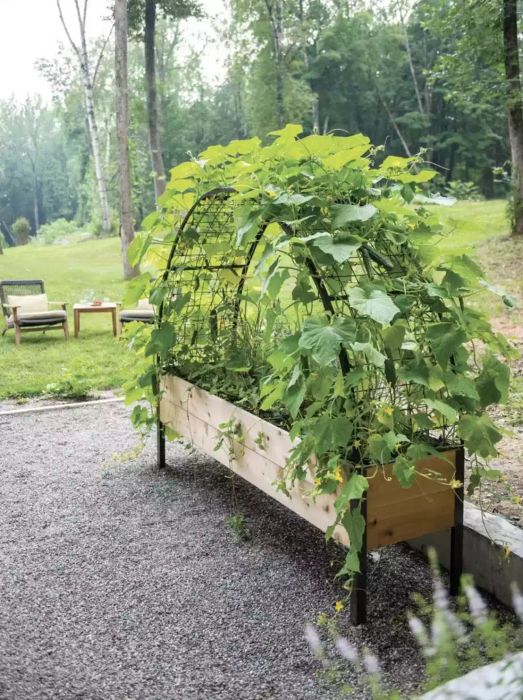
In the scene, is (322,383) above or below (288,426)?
above

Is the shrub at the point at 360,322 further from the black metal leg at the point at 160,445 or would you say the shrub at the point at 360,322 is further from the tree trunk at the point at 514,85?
the tree trunk at the point at 514,85

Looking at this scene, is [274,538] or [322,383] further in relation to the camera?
[274,538]

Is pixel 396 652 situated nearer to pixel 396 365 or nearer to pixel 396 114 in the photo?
pixel 396 365

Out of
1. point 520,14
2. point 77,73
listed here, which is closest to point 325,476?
point 520,14

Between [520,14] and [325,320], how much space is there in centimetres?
954

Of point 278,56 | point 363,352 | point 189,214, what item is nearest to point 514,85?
point 189,214

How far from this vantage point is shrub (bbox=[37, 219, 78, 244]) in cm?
2106

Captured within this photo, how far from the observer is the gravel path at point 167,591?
1.90 m

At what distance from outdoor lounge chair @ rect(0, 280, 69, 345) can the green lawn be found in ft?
0.58

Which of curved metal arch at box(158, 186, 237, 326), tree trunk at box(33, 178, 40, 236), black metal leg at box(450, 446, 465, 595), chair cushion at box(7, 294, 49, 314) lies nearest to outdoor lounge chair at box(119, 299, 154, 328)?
chair cushion at box(7, 294, 49, 314)

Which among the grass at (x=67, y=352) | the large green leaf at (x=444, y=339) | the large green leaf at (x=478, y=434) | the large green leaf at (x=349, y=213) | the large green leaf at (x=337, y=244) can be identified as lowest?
the grass at (x=67, y=352)

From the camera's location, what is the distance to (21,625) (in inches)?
86.4

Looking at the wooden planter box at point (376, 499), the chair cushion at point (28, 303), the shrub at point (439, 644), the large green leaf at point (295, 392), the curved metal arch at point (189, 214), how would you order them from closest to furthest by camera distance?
the shrub at point (439, 644), the large green leaf at point (295, 392), the wooden planter box at point (376, 499), the curved metal arch at point (189, 214), the chair cushion at point (28, 303)

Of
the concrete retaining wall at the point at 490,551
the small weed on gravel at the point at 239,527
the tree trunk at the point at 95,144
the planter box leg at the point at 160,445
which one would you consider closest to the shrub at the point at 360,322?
the concrete retaining wall at the point at 490,551
